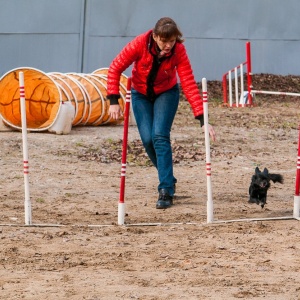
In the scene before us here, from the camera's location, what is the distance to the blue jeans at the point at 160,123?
30.6 feet

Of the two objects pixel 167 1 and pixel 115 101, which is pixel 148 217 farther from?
pixel 167 1

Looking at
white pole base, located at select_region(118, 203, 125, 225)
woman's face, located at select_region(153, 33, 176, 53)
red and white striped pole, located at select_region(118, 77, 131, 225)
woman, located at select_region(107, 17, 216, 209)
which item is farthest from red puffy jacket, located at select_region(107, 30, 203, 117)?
white pole base, located at select_region(118, 203, 125, 225)

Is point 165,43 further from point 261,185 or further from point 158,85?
point 261,185

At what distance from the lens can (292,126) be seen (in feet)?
58.9

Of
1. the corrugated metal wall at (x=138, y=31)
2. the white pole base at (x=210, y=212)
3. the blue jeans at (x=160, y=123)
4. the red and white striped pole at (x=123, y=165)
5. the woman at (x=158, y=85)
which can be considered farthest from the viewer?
the corrugated metal wall at (x=138, y=31)

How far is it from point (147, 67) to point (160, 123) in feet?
1.85

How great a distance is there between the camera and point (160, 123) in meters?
9.31

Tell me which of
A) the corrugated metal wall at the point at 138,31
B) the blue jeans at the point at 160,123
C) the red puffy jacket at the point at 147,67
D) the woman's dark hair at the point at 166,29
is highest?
the corrugated metal wall at the point at 138,31

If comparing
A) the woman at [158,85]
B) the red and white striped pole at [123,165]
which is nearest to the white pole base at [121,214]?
the red and white striped pole at [123,165]

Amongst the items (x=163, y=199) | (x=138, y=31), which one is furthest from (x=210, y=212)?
(x=138, y=31)

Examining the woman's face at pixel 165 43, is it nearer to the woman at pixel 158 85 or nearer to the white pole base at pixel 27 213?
the woman at pixel 158 85

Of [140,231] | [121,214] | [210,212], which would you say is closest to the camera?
[140,231]

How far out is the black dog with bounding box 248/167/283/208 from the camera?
9.20 metres

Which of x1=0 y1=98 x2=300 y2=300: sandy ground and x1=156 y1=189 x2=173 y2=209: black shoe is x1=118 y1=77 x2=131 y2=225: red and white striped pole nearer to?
x1=0 y1=98 x2=300 y2=300: sandy ground
